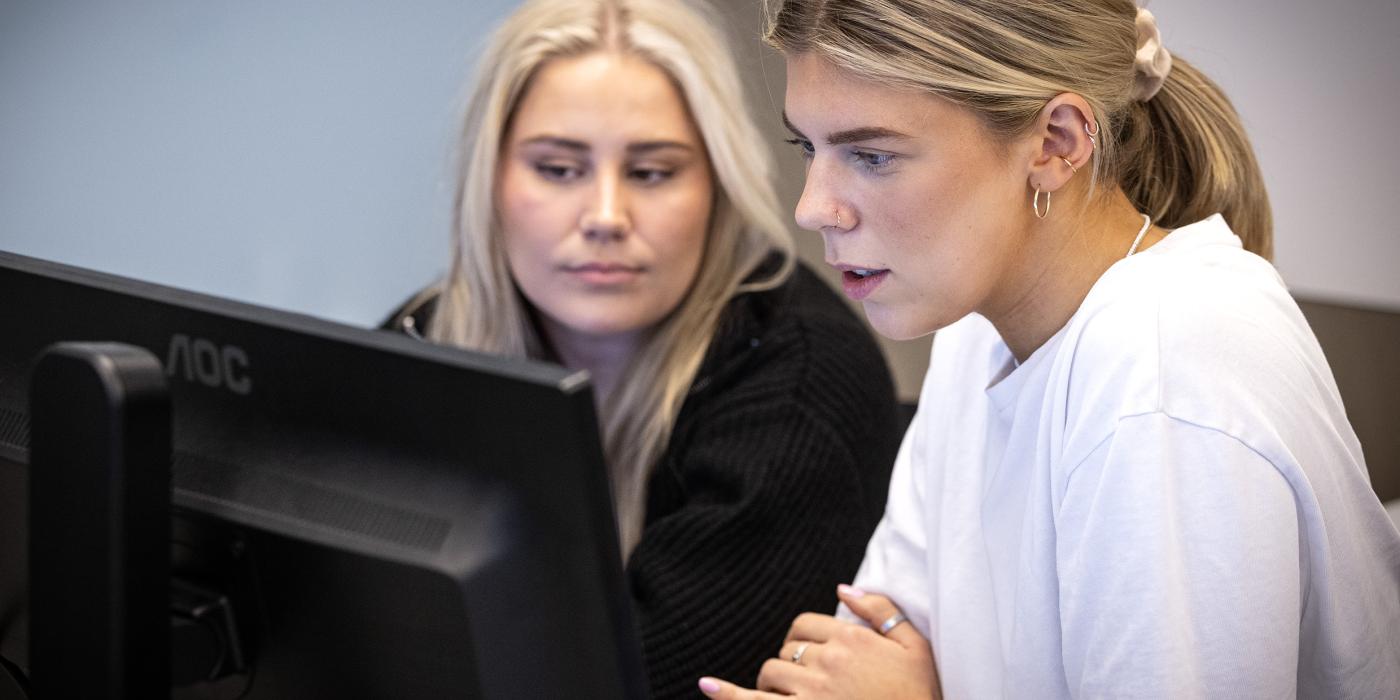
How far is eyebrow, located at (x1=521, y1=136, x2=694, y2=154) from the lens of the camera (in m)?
1.52

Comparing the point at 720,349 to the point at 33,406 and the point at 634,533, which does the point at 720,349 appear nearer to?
the point at 634,533

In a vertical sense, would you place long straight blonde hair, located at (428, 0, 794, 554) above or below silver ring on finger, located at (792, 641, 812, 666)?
above

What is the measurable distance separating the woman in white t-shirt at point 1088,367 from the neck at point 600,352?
23.8 inches

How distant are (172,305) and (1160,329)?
0.60m

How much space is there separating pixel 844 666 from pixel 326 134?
57.6 inches

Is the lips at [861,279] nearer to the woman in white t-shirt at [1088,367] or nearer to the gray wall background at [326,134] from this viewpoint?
the woman in white t-shirt at [1088,367]

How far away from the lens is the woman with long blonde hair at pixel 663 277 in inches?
55.2

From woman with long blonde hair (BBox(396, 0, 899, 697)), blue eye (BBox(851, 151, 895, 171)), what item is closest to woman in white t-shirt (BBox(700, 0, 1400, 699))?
blue eye (BBox(851, 151, 895, 171))

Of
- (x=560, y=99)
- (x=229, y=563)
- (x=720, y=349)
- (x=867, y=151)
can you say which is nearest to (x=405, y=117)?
(x=560, y=99)

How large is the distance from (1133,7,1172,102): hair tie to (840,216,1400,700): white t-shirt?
115 millimetres

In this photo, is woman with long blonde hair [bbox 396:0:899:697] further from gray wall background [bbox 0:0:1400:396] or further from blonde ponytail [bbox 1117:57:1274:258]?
blonde ponytail [bbox 1117:57:1274:258]

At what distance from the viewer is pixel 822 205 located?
943 mm

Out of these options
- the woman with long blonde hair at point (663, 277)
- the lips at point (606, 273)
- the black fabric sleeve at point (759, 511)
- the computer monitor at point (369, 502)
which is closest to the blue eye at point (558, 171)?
the woman with long blonde hair at point (663, 277)

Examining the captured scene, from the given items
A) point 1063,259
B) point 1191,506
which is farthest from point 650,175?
point 1191,506
